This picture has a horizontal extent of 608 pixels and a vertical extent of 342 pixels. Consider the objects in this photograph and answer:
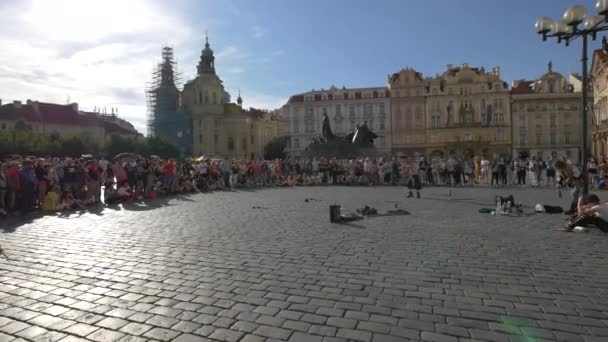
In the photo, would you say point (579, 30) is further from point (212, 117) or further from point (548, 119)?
point (212, 117)

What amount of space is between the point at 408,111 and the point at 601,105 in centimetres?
3833

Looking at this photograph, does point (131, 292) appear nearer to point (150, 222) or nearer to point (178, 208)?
point (150, 222)

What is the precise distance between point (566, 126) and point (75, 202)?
8677 cm

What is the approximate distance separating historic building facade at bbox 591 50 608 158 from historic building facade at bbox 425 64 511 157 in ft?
86.6

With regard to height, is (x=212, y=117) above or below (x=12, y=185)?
above

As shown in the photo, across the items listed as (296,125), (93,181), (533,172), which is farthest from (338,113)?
(93,181)

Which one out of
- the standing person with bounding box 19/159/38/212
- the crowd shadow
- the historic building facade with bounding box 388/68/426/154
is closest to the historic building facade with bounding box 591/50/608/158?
the historic building facade with bounding box 388/68/426/154

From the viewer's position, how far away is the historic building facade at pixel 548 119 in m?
80.1

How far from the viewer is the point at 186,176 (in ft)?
75.9

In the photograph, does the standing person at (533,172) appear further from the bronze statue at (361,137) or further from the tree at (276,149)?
the tree at (276,149)

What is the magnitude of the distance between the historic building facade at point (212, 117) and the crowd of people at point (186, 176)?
229 feet

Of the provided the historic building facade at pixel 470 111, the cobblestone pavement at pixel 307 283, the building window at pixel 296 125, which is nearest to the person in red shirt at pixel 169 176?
the cobblestone pavement at pixel 307 283

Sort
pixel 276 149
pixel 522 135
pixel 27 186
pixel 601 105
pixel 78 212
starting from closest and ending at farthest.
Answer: pixel 78 212
pixel 27 186
pixel 601 105
pixel 522 135
pixel 276 149

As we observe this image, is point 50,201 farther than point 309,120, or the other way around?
point 309,120
